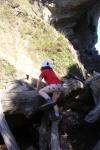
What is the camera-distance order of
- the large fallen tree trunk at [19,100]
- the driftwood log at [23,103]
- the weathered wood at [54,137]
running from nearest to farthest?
the weathered wood at [54,137] → the driftwood log at [23,103] → the large fallen tree trunk at [19,100]

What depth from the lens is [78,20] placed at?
34.1 metres

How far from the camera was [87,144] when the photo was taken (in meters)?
11.1

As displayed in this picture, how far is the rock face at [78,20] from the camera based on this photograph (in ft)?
97.8

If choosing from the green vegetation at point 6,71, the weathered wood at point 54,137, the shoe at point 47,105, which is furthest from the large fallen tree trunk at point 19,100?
the green vegetation at point 6,71

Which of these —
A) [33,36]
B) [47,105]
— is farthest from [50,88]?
[33,36]

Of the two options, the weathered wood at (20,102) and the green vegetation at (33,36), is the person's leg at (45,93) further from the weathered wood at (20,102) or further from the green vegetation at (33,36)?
the green vegetation at (33,36)

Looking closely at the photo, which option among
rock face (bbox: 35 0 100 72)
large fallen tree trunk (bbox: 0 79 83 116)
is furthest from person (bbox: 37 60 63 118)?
rock face (bbox: 35 0 100 72)

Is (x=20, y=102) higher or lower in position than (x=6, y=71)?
lower

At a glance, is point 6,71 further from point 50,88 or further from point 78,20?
point 78,20

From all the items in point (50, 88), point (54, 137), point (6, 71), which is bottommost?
point (54, 137)

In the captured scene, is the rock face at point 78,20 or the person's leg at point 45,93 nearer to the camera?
the person's leg at point 45,93

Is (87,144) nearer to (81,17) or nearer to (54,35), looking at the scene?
(54,35)

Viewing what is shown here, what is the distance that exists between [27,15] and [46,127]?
1202cm

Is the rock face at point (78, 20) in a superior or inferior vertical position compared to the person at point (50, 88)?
superior
